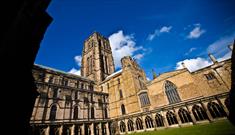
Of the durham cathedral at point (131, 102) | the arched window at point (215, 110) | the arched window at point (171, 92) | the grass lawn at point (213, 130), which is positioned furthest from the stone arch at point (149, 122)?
the arched window at point (215, 110)

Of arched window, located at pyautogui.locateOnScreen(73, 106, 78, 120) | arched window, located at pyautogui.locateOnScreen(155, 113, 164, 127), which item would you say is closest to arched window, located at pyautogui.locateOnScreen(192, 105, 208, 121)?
arched window, located at pyautogui.locateOnScreen(155, 113, 164, 127)

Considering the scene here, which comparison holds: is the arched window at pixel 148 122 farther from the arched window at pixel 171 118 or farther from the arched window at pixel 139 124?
the arched window at pixel 171 118

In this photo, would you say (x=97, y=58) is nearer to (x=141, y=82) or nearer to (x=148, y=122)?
(x=141, y=82)

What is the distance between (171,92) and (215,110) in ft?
25.0

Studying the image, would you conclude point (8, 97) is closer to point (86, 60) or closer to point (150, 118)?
point (150, 118)

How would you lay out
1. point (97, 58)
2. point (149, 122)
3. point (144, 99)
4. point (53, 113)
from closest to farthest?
point (53, 113) → point (149, 122) → point (144, 99) → point (97, 58)

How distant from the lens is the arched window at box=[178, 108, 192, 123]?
20.1 meters

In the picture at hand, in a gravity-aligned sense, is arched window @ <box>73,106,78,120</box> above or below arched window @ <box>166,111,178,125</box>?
above

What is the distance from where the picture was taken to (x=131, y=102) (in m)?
29.3

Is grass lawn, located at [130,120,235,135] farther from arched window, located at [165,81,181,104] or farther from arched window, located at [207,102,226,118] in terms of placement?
arched window, located at [165,81,181,104]

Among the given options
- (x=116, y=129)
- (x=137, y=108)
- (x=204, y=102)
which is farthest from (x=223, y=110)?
(x=116, y=129)

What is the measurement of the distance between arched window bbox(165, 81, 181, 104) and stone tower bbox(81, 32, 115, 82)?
72.9ft

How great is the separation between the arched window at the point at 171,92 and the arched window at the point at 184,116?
2.87 meters

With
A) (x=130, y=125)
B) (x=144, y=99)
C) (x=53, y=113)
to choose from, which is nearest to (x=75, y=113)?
(x=53, y=113)
